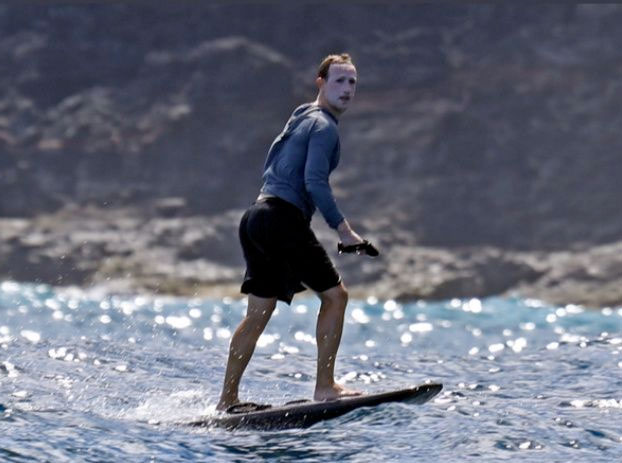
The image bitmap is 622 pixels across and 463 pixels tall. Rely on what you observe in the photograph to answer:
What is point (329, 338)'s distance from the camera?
24.2 ft

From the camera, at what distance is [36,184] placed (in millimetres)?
35938

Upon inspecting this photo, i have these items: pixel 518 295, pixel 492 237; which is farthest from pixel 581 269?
pixel 492 237

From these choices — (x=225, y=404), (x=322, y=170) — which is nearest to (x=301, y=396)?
(x=225, y=404)

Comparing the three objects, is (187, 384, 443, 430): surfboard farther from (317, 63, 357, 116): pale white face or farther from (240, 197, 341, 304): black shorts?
(317, 63, 357, 116): pale white face

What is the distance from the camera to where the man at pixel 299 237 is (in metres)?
7.32

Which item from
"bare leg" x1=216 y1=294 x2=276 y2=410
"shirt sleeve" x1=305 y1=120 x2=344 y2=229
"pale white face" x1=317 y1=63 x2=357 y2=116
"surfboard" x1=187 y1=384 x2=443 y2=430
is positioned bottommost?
"surfboard" x1=187 y1=384 x2=443 y2=430

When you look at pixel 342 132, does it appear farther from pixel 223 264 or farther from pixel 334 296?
pixel 334 296

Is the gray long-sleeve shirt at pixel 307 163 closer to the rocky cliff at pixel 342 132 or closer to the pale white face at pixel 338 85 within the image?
the pale white face at pixel 338 85

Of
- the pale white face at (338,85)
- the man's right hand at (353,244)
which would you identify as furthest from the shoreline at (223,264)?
the man's right hand at (353,244)

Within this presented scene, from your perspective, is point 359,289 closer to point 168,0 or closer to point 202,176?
point 202,176

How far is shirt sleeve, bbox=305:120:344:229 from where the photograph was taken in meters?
7.23

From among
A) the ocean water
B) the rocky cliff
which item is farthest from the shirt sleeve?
the rocky cliff

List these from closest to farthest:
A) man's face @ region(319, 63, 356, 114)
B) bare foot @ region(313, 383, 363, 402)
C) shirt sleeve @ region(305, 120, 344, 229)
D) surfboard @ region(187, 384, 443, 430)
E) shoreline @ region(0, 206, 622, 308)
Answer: surfboard @ region(187, 384, 443, 430)
shirt sleeve @ region(305, 120, 344, 229)
bare foot @ region(313, 383, 363, 402)
man's face @ region(319, 63, 356, 114)
shoreline @ region(0, 206, 622, 308)

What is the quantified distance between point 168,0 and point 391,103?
10.0 metres
